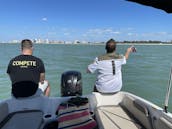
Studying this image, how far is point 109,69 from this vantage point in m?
4.18

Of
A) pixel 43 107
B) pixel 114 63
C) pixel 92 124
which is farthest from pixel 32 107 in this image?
pixel 114 63

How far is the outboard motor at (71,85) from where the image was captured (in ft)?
14.3

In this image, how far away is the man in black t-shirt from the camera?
3.55 m

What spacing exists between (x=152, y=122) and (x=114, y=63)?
1234 millimetres

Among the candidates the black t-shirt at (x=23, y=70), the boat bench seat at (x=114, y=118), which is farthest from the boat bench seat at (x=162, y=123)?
the black t-shirt at (x=23, y=70)

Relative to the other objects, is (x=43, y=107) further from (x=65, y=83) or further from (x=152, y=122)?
(x=152, y=122)

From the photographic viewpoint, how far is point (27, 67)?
11.9ft

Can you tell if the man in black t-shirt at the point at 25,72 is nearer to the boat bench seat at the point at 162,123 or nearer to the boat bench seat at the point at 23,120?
the boat bench seat at the point at 23,120

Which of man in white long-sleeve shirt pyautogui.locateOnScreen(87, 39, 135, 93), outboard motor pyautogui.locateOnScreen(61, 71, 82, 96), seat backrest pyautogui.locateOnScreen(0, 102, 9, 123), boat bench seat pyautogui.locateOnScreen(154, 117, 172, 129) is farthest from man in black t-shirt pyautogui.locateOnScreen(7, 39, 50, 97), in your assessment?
boat bench seat pyautogui.locateOnScreen(154, 117, 172, 129)

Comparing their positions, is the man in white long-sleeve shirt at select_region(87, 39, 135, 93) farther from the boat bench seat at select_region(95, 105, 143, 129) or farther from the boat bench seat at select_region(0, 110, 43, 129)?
the boat bench seat at select_region(0, 110, 43, 129)

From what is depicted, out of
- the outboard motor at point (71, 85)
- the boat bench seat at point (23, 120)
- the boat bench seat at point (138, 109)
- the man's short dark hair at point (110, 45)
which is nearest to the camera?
the boat bench seat at point (23, 120)

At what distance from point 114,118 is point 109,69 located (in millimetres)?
813

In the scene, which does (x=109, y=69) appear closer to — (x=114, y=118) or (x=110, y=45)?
(x=110, y=45)

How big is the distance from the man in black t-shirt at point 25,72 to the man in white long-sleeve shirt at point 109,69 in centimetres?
96
